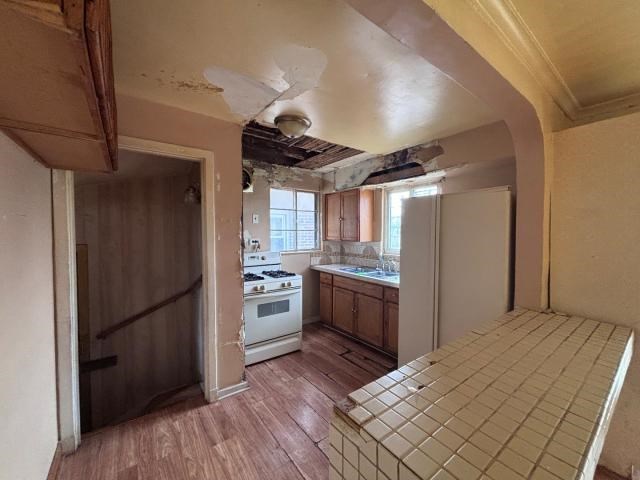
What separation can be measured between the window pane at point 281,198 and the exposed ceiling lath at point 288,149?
41 centimetres

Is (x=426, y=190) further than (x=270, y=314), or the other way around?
(x=426, y=190)

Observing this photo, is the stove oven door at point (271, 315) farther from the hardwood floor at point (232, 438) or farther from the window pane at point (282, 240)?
the window pane at point (282, 240)

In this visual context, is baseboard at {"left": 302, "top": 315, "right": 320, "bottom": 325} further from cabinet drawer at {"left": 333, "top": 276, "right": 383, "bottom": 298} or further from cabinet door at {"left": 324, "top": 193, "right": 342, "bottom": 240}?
cabinet door at {"left": 324, "top": 193, "right": 342, "bottom": 240}

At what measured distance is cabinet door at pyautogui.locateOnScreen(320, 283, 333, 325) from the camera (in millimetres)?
3529

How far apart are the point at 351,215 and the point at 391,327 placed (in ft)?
5.03

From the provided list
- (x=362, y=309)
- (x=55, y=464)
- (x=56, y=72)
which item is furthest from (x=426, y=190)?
(x=55, y=464)

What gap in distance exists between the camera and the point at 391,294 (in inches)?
107

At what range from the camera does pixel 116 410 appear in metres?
2.67

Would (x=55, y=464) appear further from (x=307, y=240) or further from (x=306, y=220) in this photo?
(x=306, y=220)

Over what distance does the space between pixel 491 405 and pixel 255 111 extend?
2.02 m

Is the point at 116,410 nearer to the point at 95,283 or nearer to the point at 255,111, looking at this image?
the point at 95,283

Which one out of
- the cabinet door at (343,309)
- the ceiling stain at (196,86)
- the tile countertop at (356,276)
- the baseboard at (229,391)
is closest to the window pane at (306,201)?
the tile countertop at (356,276)

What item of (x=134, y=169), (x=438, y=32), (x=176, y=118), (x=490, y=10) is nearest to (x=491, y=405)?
(x=438, y=32)

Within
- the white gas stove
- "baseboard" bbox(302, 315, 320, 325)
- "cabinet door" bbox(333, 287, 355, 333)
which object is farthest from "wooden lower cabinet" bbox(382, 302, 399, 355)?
"baseboard" bbox(302, 315, 320, 325)
